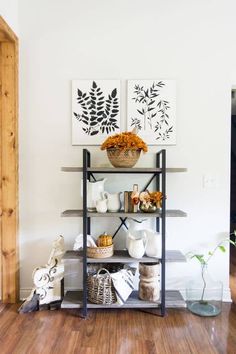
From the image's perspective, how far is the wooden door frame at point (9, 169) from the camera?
2143 millimetres

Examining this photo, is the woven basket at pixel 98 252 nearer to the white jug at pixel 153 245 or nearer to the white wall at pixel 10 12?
the white jug at pixel 153 245

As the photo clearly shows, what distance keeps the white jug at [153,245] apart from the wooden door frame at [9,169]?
1127 millimetres

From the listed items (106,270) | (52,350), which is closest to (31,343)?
(52,350)

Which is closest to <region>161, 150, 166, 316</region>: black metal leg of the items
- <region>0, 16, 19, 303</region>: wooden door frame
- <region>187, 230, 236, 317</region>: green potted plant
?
<region>187, 230, 236, 317</region>: green potted plant

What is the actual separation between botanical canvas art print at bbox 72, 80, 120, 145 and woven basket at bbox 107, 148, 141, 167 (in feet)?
1.21

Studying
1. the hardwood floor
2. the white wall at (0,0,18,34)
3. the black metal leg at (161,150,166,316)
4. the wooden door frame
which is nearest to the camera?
the hardwood floor

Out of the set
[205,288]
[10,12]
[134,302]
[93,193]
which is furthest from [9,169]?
[205,288]

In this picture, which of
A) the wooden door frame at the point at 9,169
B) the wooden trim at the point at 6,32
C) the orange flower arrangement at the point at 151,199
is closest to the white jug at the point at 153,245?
the orange flower arrangement at the point at 151,199

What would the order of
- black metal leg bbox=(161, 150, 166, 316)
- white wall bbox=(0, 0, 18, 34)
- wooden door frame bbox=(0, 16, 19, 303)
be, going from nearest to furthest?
1. black metal leg bbox=(161, 150, 166, 316)
2. white wall bbox=(0, 0, 18, 34)
3. wooden door frame bbox=(0, 16, 19, 303)

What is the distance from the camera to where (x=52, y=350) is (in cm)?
160

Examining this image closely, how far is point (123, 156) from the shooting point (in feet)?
6.25

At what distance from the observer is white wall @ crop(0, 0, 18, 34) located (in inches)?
77.8

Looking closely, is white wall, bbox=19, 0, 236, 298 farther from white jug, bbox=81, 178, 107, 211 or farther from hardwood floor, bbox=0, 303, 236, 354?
hardwood floor, bbox=0, 303, 236, 354

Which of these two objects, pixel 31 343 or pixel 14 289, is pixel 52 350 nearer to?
pixel 31 343
